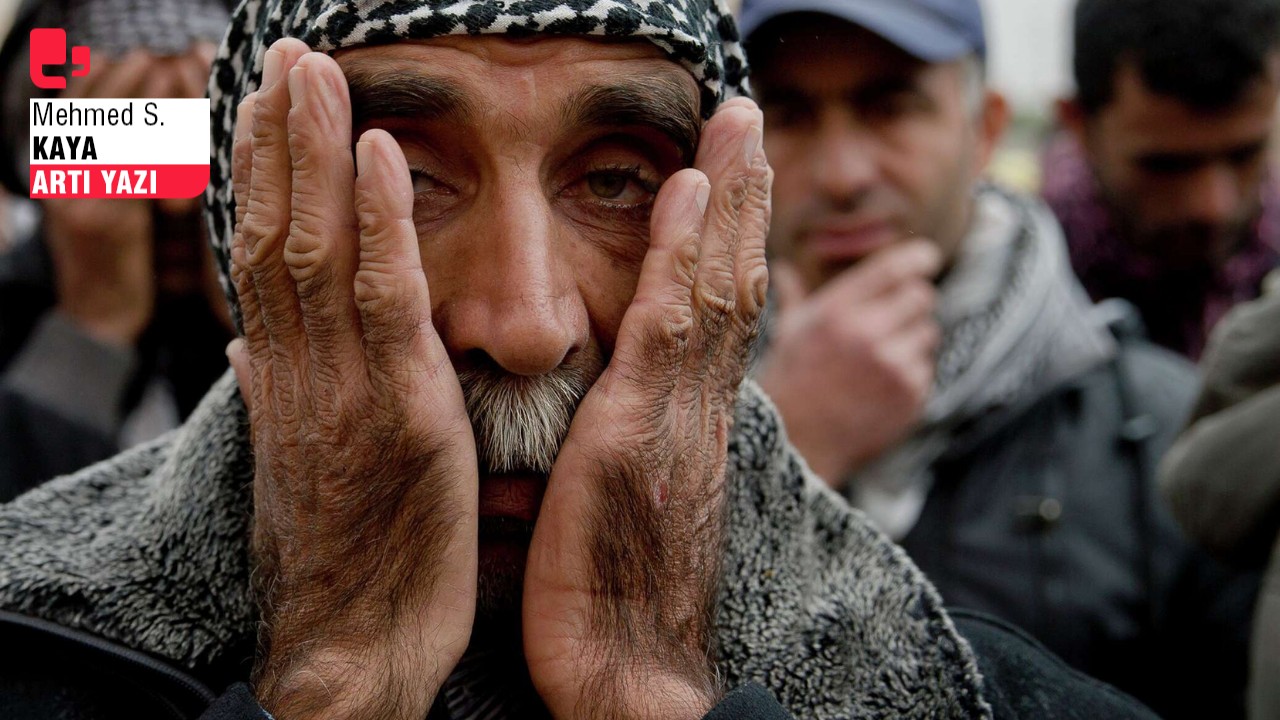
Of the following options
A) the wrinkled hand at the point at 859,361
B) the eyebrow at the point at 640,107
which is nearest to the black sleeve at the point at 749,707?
the eyebrow at the point at 640,107

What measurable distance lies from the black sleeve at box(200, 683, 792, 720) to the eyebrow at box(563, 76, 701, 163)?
815 mm

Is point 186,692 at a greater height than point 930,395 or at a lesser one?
greater

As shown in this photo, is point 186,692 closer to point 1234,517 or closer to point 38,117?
point 38,117

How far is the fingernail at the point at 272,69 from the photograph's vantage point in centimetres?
170

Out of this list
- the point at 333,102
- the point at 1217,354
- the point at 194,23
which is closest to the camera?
the point at 333,102

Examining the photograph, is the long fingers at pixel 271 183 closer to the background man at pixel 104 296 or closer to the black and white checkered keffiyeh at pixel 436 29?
the black and white checkered keffiyeh at pixel 436 29

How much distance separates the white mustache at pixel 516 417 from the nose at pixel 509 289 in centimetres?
3

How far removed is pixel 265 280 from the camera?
172 centimetres

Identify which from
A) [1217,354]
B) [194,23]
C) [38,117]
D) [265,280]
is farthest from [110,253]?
[1217,354]

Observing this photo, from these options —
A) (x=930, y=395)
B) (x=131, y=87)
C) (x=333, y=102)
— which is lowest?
(x=930, y=395)

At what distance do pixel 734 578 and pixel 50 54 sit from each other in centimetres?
247

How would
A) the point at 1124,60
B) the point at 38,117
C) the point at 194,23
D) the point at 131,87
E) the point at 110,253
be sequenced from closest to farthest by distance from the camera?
the point at 38,117 < the point at 131,87 < the point at 194,23 < the point at 110,253 < the point at 1124,60

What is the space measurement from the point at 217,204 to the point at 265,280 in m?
0.40

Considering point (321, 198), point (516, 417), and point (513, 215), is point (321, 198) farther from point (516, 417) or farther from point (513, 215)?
point (516, 417)
